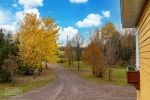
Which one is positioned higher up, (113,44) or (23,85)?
(113,44)

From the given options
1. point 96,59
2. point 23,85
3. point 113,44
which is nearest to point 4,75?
point 23,85

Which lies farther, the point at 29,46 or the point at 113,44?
the point at 113,44

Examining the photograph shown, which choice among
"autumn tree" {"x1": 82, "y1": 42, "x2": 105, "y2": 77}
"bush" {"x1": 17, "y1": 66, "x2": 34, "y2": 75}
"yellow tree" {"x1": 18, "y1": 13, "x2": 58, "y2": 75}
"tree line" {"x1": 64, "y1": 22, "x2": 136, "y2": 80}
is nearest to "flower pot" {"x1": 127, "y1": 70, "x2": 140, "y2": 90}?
"yellow tree" {"x1": 18, "y1": 13, "x2": 58, "y2": 75}

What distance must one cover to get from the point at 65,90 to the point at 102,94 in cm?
428

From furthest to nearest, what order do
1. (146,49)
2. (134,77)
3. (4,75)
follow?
(4,75) → (134,77) → (146,49)

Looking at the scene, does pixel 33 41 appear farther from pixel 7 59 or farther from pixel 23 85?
pixel 23 85

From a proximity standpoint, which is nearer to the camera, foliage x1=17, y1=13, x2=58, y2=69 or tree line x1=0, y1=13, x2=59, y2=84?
tree line x1=0, y1=13, x2=59, y2=84

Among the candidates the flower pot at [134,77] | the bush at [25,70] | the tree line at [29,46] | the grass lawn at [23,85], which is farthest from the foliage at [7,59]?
the flower pot at [134,77]

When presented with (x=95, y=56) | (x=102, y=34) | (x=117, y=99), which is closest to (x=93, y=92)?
(x=117, y=99)

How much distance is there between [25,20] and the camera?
128 feet

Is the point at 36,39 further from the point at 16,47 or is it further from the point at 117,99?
the point at 117,99

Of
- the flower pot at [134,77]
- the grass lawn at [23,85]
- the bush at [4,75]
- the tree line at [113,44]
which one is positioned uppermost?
the tree line at [113,44]

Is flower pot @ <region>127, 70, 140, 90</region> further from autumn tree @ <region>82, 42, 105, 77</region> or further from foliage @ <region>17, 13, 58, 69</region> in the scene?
autumn tree @ <region>82, 42, 105, 77</region>

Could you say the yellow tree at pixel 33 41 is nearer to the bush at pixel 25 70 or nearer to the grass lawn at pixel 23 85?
the bush at pixel 25 70
